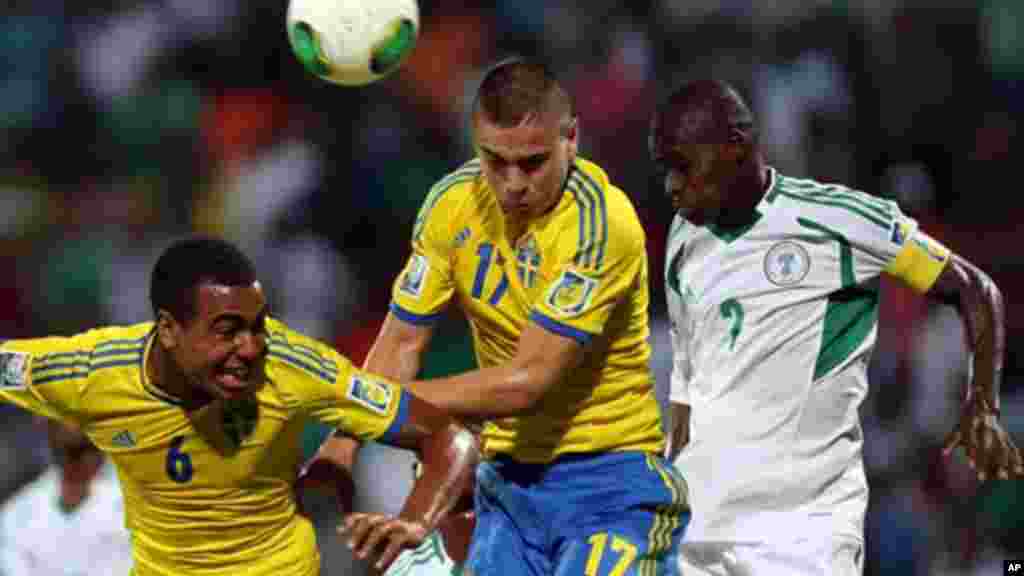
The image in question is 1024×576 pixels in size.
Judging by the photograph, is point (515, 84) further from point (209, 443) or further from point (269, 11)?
point (269, 11)

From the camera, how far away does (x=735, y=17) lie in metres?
7.70

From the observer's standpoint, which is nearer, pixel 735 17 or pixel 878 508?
pixel 878 508

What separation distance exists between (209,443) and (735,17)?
3.79 m

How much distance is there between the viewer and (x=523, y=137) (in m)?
4.39

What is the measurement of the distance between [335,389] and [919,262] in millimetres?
1681

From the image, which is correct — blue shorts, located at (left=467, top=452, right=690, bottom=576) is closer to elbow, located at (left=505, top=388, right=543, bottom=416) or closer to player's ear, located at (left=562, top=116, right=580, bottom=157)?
elbow, located at (left=505, top=388, right=543, bottom=416)

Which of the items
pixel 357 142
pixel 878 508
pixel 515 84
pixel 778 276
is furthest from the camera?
pixel 357 142

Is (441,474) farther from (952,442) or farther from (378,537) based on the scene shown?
(952,442)

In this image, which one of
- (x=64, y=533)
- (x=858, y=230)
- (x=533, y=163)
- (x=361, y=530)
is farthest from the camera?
Result: (x=64, y=533)

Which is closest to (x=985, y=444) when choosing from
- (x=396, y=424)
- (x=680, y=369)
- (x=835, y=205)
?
(x=835, y=205)

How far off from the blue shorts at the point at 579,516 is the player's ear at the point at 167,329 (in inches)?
33.7

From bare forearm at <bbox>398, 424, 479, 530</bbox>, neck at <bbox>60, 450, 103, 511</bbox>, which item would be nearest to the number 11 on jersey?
bare forearm at <bbox>398, 424, 479, 530</bbox>

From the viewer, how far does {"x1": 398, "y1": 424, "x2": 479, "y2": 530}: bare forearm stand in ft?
14.2

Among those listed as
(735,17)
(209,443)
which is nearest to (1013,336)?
(735,17)
